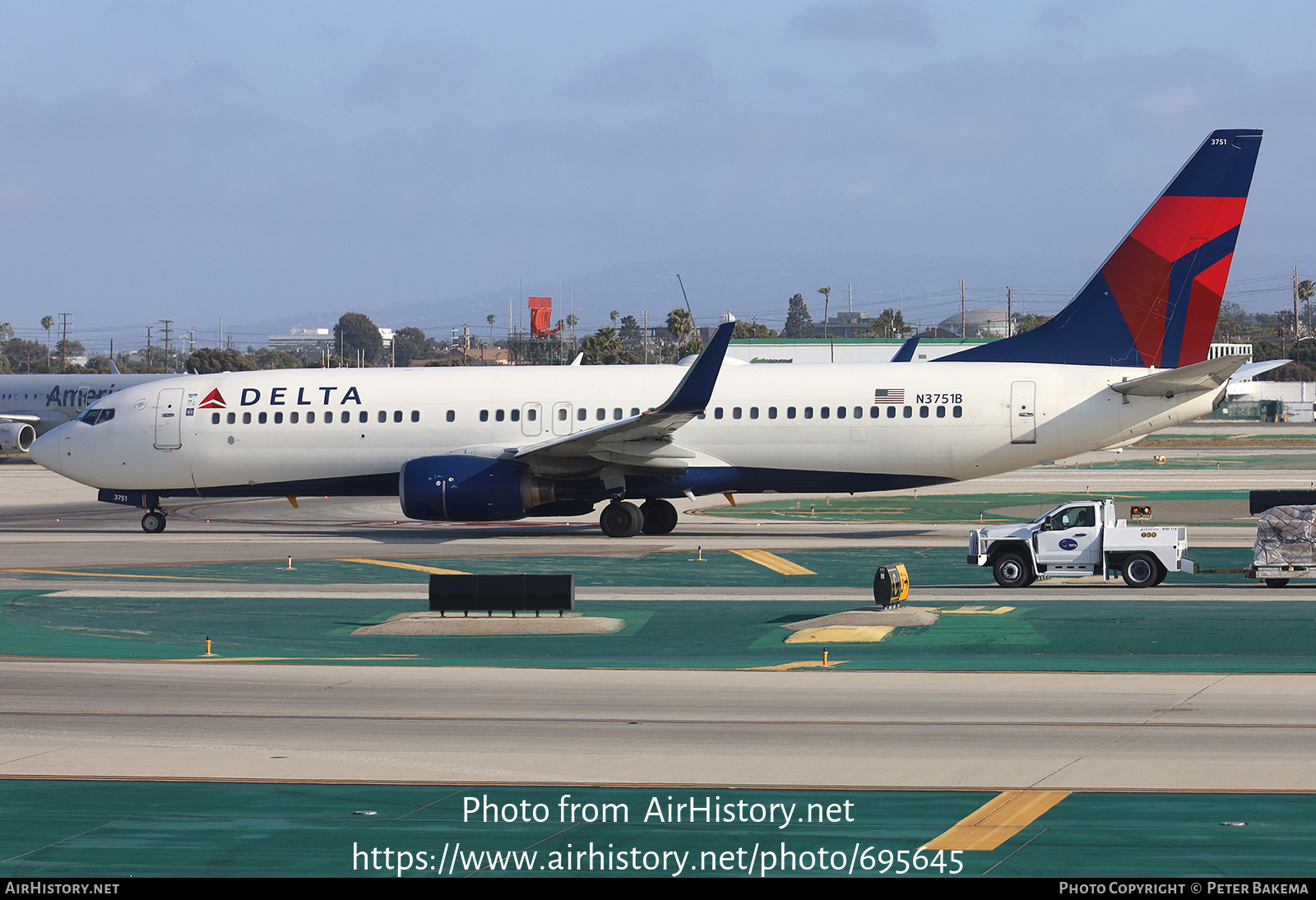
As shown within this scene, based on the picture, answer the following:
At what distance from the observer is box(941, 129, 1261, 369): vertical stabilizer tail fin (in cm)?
3253

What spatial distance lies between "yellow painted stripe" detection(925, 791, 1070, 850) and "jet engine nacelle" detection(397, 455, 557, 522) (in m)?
22.0

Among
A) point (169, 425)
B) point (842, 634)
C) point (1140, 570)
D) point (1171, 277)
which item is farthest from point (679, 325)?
point (842, 634)

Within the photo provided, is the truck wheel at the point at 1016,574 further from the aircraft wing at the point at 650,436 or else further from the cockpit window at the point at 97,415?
the cockpit window at the point at 97,415

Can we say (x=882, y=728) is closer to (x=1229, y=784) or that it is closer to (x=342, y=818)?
(x=1229, y=784)

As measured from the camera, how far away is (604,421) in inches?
1364

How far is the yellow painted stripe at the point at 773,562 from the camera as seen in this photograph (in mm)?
27641

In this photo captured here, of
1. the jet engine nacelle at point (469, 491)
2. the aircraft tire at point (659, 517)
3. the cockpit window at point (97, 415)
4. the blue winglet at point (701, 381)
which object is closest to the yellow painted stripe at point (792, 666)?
the blue winglet at point (701, 381)

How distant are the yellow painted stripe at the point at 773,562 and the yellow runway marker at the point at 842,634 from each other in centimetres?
689

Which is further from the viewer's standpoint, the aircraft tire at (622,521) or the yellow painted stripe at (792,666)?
the aircraft tire at (622,521)

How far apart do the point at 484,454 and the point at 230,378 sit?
8629 mm

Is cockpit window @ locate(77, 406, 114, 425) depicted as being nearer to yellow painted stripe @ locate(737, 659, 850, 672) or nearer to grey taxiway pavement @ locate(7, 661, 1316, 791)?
grey taxiway pavement @ locate(7, 661, 1316, 791)

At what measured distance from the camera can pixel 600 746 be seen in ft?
44.6
